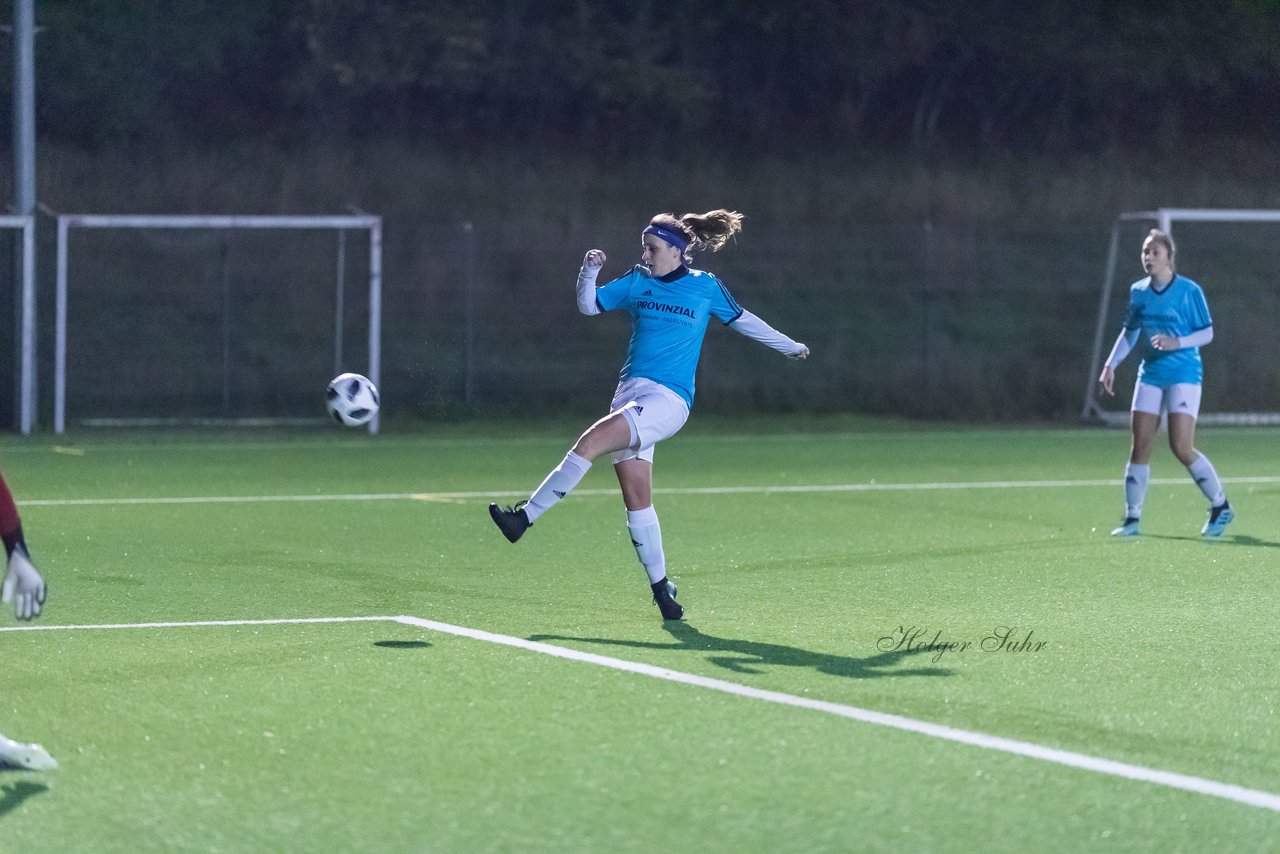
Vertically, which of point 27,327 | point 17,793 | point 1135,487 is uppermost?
point 17,793

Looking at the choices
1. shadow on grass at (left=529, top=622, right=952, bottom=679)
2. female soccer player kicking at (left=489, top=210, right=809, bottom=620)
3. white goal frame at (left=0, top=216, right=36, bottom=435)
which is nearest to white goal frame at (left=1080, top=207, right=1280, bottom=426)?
white goal frame at (left=0, top=216, right=36, bottom=435)

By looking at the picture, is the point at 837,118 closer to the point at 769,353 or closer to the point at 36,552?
the point at 769,353

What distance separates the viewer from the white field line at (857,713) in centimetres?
592

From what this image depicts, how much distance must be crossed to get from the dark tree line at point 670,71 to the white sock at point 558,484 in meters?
26.8

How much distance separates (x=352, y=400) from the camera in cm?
1142

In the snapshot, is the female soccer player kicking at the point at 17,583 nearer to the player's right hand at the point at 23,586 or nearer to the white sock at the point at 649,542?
the player's right hand at the point at 23,586

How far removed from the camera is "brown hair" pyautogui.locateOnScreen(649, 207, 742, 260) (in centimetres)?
971

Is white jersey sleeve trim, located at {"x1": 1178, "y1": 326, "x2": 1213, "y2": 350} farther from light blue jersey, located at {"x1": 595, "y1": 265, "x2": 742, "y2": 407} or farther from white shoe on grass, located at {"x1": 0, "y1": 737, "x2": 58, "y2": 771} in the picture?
white shoe on grass, located at {"x1": 0, "y1": 737, "x2": 58, "y2": 771}

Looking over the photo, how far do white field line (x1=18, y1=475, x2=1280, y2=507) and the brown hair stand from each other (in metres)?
5.69

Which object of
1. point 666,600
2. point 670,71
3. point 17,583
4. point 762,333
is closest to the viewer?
point 17,583

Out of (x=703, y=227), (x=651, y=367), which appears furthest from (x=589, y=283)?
(x=703, y=227)

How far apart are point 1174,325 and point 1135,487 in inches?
43.2

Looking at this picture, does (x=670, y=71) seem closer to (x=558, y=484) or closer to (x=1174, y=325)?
(x=1174, y=325)

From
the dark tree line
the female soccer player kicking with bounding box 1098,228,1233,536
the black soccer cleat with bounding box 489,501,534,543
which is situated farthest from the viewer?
the dark tree line
